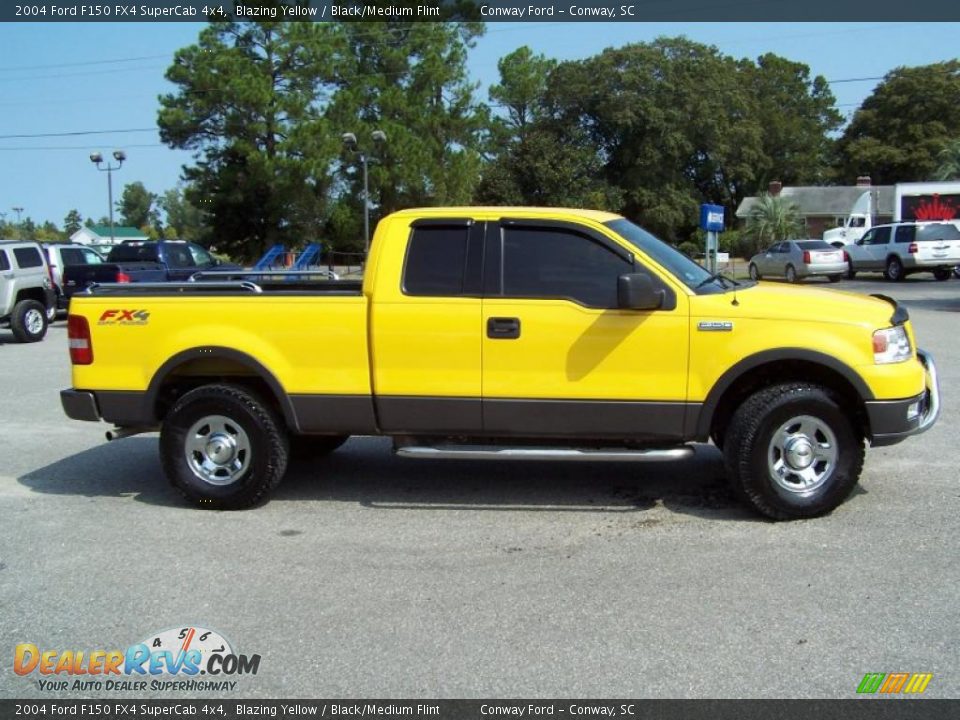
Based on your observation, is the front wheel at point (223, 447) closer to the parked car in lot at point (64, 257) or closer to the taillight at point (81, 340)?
the taillight at point (81, 340)

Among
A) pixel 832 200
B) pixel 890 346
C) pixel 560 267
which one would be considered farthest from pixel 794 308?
pixel 832 200

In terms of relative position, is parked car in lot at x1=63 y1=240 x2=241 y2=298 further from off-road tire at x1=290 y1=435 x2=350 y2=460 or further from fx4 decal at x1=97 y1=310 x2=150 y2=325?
fx4 decal at x1=97 y1=310 x2=150 y2=325

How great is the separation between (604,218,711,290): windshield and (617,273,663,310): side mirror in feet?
1.05

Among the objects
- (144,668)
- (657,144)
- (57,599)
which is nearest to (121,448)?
(57,599)

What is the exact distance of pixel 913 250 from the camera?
1109 inches

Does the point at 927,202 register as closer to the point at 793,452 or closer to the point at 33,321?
the point at 33,321

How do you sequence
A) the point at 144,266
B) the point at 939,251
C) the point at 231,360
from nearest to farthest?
the point at 231,360, the point at 144,266, the point at 939,251

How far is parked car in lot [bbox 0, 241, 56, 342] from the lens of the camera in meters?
16.3

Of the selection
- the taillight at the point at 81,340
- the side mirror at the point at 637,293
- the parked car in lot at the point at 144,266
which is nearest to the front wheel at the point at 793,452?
the side mirror at the point at 637,293

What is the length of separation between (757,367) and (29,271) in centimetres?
1534

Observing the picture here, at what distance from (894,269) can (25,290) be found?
2571 centimetres

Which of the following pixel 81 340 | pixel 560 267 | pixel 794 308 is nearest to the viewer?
pixel 794 308

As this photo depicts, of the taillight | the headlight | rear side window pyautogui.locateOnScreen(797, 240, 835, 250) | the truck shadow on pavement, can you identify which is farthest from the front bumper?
rear side window pyautogui.locateOnScreen(797, 240, 835, 250)

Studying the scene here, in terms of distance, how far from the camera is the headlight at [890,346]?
5.34 metres
